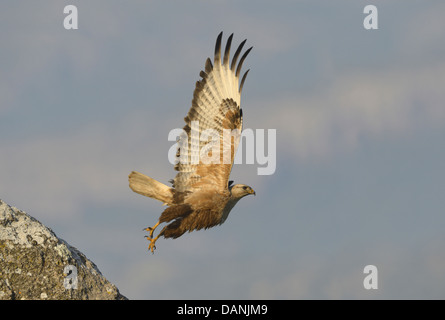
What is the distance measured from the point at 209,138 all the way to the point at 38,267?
13.5 feet

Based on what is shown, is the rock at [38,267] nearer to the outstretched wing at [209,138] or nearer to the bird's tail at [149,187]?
the bird's tail at [149,187]

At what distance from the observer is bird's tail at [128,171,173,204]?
1155 centimetres

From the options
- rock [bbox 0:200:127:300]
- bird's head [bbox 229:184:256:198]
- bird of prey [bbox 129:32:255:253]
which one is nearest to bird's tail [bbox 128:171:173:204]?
bird of prey [bbox 129:32:255:253]

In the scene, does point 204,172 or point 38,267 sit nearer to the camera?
point 38,267

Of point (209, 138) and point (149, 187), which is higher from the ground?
point (209, 138)

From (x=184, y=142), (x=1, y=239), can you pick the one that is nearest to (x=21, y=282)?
(x=1, y=239)

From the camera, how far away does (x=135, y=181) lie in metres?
11.6

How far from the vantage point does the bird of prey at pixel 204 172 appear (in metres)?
11.4

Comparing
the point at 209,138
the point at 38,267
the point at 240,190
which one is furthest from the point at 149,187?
the point at 38,267

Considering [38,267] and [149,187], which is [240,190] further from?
[38,267]

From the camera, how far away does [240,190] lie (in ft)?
38.5

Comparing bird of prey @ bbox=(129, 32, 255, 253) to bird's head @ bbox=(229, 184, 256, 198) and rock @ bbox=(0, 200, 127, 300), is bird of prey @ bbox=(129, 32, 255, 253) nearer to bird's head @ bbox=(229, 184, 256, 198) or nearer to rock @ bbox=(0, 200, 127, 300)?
bird's head @ bbox=(229, 184, 256, 198)

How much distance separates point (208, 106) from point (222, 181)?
1.36 metres
